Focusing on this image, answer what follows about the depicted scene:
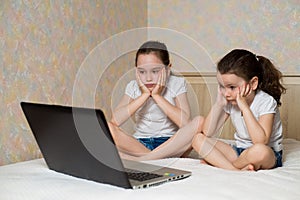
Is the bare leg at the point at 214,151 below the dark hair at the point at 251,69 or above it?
below

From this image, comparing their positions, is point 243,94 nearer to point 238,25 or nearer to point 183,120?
point 183,120

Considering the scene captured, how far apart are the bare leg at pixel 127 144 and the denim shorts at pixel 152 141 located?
12 centimetres

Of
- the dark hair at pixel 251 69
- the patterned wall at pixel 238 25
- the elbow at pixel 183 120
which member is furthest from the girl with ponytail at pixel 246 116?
the patterned wall at pixel 238 25

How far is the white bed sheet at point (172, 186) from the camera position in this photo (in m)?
1.09

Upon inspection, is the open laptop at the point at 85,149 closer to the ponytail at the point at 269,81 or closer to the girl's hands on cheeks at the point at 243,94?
the girl's hands on cheeks at the point at 243,94

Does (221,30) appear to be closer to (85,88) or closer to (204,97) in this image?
(204,97)

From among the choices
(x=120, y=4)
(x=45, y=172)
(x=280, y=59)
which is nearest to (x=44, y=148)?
(x=45, y=172)

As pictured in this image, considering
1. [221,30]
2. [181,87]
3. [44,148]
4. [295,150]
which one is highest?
[221,30]

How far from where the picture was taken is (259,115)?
1534 millimetres

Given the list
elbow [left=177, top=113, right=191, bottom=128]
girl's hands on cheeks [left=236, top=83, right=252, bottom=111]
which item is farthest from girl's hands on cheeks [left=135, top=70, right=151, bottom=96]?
girl's hands on cheeks [left=236, top=83, right=252, bottom=111]

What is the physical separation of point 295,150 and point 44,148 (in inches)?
37.7

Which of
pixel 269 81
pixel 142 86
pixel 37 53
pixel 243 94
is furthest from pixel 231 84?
pixel 37 53

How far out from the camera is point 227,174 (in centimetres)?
131

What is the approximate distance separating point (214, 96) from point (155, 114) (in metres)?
0.39
